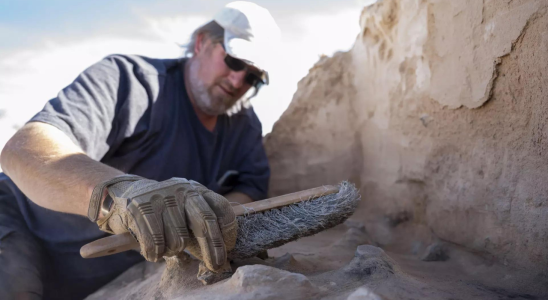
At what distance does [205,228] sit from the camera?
108 cm

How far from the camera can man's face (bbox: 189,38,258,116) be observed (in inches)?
93.6

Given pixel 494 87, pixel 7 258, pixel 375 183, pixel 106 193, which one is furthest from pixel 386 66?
pixel 7 258

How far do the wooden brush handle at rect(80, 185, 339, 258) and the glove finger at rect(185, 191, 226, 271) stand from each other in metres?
0.16

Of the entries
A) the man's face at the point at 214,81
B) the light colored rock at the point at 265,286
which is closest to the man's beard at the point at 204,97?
the man's face at the point at 214,81

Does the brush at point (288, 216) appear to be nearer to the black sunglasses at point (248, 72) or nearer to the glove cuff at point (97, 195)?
the glove cuff at point (97, 195)

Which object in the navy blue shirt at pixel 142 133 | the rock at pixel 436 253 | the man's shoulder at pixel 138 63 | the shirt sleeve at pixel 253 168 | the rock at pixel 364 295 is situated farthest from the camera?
the shirt sleeve at pixel 253 168

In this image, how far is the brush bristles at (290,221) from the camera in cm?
129

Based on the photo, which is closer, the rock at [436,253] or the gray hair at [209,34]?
the rock at [436,253]

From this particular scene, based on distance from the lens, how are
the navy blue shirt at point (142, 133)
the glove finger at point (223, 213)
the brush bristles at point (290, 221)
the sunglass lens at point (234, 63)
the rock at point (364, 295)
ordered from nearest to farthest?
A: the rock at point (364, 295) < the glove finger at point (223, 213) < the brush bristles at point (290, 221) < the navy blue shirt at point (142, 133) < the sunglass lens at point (234, 63)

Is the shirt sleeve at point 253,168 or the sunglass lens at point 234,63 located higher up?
the sunglass lens at point 234,63

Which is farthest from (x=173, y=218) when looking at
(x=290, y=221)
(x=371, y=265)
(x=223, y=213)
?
(x=371, y=265)

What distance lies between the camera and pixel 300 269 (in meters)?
1.41

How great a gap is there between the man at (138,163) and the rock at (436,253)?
3.01 feet

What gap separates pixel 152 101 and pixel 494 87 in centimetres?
156
